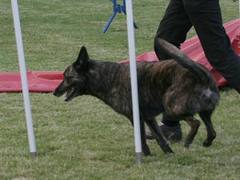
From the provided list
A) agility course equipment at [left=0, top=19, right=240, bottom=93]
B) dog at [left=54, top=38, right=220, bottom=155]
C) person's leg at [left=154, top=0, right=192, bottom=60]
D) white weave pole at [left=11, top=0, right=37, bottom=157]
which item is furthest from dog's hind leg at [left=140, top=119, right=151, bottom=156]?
agility course equipment at [left=0, top=19, right=240, bottom=93]

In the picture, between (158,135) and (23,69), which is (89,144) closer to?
(158,135)

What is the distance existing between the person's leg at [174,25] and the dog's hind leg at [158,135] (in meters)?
0.65

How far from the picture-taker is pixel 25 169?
192 inches

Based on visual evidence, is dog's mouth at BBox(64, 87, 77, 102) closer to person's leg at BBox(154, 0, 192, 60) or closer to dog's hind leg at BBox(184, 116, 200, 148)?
person's leg at BBox(154, 0, 192, 60)

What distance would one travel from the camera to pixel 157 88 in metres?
5.15

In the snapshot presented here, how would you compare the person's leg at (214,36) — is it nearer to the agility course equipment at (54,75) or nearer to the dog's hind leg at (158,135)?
the dog's hind leg at (158,135)

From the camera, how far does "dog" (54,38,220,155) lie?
498 centimetres

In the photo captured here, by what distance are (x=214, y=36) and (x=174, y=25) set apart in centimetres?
65

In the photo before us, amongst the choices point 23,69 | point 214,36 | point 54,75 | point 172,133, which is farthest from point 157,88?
point 54,75

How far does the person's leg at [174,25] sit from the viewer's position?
5613 mm

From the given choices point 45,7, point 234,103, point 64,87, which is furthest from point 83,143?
point 45,7

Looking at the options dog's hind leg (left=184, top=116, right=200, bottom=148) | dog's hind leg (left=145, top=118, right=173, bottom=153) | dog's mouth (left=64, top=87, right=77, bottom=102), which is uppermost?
dog's mouth (left=64, top=87, right=77, bottom=102)

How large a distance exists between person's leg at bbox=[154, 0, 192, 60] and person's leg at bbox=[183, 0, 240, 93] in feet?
1.35

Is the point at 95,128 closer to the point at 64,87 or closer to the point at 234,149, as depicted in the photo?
the point at 64,87
